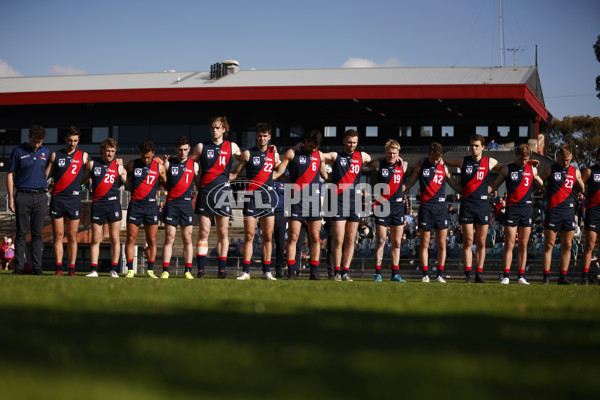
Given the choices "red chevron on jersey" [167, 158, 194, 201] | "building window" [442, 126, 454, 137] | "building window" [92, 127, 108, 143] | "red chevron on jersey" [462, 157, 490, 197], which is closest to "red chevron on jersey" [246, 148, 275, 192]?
"red chevron on jersey" [167, 158, 194, 201]

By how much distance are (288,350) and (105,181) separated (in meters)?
9.25

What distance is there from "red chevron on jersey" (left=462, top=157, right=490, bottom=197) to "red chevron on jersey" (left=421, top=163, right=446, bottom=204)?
1.46 feet

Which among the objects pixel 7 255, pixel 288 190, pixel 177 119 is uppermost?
pixel 177 119

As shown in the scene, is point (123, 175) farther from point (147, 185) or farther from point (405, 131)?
point (405, 131)

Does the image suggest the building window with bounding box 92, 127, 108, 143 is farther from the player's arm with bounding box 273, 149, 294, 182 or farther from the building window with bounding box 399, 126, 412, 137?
the player's arm with bounding box 273, 149, 294, 182

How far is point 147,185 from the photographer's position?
38.3 feet

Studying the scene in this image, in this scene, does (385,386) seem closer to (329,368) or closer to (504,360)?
(329,368)

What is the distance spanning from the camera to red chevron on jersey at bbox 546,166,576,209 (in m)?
12.6

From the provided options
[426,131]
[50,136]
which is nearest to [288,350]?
[426,131]

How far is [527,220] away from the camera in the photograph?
41.0ft

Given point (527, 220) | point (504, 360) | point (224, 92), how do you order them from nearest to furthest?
point (504, 360)
point (527, 220)
point (224, 92)

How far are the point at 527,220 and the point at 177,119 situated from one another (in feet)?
110

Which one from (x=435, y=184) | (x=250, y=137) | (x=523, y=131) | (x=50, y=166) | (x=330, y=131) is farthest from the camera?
(x=330, y=131)

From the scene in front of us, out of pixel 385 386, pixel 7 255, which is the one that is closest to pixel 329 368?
pixel 385 386
